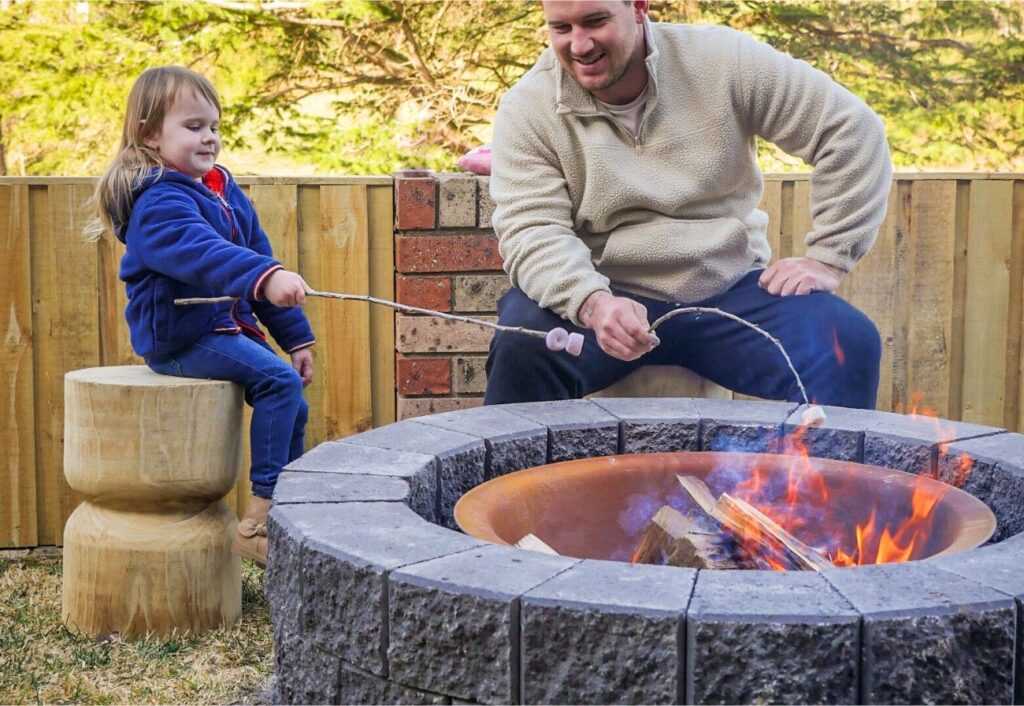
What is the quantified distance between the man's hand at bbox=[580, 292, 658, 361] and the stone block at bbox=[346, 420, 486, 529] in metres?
0.48

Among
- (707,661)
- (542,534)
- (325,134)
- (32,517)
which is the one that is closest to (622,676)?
(707,661)

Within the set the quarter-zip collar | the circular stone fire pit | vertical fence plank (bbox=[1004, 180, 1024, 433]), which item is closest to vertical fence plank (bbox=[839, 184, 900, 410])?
vertical fence plank (bbox=[1004, 180, 1024, 433])

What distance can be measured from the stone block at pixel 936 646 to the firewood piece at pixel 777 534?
1.35 ft

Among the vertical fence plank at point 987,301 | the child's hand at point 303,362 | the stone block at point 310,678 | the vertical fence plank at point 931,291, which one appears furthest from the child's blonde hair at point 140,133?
the vertical fence plank at point 987,301

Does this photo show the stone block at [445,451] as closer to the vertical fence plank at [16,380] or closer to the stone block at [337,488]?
the stone block at [337,488]

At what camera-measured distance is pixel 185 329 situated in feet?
10.5

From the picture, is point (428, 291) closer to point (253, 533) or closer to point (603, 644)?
point (253, 533)

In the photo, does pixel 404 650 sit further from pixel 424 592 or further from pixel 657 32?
pixel 657 32

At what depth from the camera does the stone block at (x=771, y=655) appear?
1.49 m

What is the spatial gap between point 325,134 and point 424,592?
7191 mm

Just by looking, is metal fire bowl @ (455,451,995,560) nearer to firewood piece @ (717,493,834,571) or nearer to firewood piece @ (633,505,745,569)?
firewood piece @ (633,505,745,569)

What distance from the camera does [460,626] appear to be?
1.60 metres

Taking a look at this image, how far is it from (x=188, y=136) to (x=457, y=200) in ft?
3.66

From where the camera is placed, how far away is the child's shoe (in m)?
3.22
